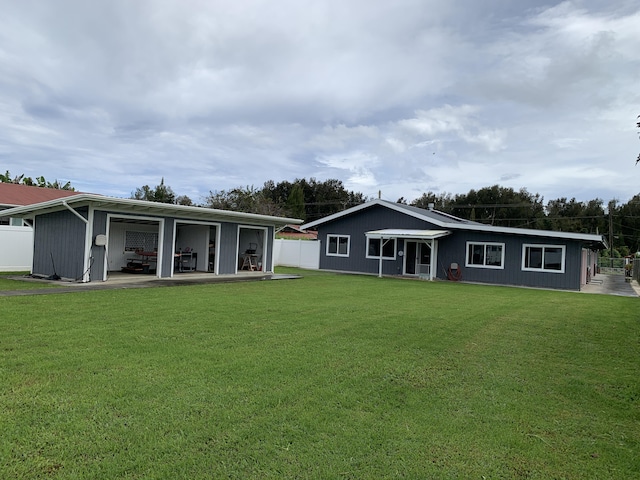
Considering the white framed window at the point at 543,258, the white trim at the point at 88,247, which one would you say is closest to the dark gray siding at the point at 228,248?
the white trim at the point at 88,247

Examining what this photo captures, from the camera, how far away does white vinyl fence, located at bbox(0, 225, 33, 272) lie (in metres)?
16.8

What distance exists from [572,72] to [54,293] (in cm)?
1468

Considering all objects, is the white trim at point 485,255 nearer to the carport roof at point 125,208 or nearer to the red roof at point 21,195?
the carport roof at point 125,208

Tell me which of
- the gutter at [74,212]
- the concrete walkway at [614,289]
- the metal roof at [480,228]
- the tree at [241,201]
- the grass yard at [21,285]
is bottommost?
the grass yard at [21,285]

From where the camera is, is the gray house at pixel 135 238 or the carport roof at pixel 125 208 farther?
the gray house at pixel 135 238

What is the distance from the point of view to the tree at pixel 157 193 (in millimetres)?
45312

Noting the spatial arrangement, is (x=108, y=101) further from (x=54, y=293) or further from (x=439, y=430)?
Answer: (x=439, y=430)

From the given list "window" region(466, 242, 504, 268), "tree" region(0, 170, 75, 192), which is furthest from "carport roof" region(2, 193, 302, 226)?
"tree" region(0, 170, 75, 192)

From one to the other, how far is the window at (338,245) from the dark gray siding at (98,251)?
13592 mm

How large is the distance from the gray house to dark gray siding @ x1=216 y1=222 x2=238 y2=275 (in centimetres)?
4

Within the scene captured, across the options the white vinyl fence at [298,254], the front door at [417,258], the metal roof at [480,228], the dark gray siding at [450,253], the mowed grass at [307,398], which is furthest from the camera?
the white vinyl fence at [298,254]

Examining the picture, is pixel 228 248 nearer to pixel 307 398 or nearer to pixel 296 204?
pixel 307 398

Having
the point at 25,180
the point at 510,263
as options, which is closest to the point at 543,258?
the point at 510,263

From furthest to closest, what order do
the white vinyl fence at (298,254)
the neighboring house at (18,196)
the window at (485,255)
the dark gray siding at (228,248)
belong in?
the white vinyl fence at (298,254) → the neighboring house at (18,196) → the window at (485,255) → the dark gray siding at (228,248)
